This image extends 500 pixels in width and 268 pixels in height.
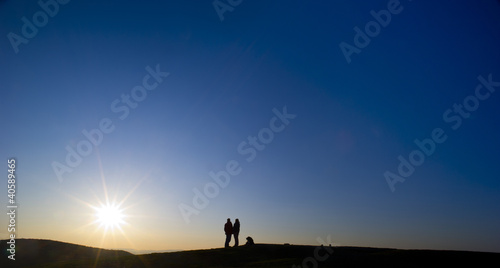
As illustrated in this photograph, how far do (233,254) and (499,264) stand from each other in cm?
1766

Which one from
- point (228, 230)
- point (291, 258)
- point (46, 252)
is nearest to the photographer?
point (291, 258)

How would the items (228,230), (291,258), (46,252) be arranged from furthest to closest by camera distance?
(46,252)
(228,230)
(291,258)

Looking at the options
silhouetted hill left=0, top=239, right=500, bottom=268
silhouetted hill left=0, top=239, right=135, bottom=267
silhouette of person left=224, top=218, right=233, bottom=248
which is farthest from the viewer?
silhouetted hill left=0, top=239, right=135, bottom=267

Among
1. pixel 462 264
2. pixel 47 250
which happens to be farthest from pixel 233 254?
pixel 47 250

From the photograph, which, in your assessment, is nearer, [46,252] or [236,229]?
[236,229]

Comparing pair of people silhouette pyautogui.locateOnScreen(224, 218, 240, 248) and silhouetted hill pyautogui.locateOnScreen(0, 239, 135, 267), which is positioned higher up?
pair of people silhouette pyautogui.locateOnScreen(224, 218, 240, 248)

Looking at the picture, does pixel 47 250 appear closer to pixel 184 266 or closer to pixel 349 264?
pixel 184 266

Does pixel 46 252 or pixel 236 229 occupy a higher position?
pixel 236 229

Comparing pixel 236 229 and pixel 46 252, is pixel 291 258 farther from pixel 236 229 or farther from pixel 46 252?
pixel 46 252

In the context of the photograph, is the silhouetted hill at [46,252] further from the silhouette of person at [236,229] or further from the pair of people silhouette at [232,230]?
the silhouette of person at [236,229]

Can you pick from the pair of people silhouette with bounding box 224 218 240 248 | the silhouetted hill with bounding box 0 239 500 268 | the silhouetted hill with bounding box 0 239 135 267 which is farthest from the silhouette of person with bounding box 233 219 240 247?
the silhouetted hill with bounding box 0 239 135 267

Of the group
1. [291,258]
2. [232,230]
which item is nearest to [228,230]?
[232,230]

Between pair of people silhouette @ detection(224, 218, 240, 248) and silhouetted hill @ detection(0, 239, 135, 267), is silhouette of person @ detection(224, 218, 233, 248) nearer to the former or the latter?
pair of people silhouette @ detection(224, 218, 240, 248)

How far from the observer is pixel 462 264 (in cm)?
2052
